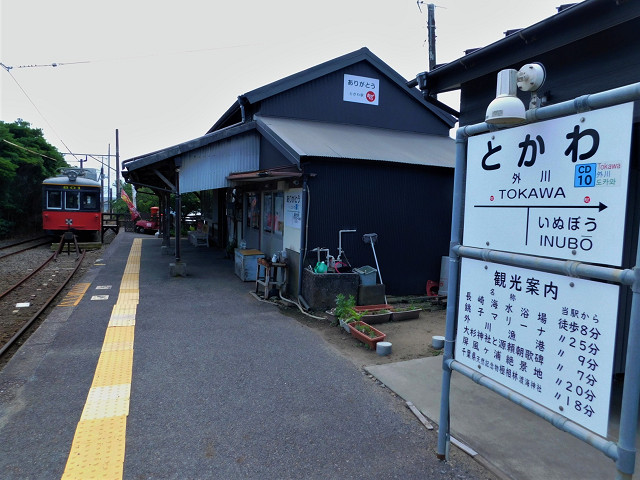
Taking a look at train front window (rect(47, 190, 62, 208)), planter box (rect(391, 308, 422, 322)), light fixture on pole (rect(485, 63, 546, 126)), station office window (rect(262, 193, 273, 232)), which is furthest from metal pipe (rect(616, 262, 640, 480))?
train front window (rect(47, 190, 62, 208))

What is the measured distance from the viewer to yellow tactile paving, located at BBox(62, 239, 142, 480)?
10.4ft

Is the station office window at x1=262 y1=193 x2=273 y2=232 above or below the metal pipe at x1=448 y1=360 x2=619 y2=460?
above

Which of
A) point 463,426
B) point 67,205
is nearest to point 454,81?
point 463,426

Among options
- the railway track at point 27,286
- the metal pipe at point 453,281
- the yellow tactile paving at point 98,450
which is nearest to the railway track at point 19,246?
the railway track at point 27,286

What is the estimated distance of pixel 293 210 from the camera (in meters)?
8.81

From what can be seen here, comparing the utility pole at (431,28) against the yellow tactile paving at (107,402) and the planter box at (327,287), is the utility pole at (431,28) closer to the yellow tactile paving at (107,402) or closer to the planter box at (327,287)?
the planter box at (327,287)

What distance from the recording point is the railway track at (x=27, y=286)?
6983 millimetres

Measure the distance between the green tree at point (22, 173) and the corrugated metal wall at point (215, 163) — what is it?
15043 mm

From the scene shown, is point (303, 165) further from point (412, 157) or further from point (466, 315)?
point (466, 315)

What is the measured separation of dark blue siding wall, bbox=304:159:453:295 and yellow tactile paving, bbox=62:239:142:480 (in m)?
3.77

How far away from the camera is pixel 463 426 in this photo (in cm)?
379

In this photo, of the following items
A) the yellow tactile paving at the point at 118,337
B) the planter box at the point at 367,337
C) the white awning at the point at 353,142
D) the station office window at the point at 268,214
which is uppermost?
the white awning at the point at 353,142

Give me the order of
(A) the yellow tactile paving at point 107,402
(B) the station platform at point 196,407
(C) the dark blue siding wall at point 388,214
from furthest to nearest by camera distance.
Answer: (C) the dark blue siding wall at point 388,214 < (A) the yellow tactile paving at point 107,402 < (B) the station platform at point 196,407

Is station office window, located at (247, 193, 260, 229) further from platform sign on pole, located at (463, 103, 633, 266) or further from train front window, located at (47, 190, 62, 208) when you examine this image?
train front window, located at (47, 190, 62, 208)
